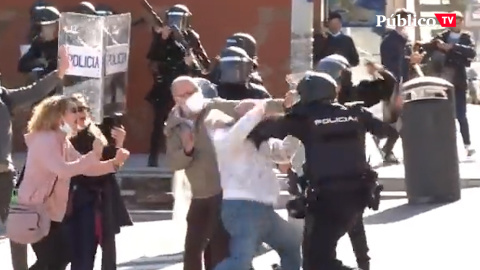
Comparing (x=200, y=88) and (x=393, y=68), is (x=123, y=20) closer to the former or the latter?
(x=393, y=68)

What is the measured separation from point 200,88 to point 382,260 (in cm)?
256

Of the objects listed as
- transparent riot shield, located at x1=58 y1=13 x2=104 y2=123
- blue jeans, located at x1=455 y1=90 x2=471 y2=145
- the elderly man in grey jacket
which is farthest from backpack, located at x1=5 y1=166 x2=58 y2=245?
blue jeans, located at x1=455 y1=90 x2=471 y2=145

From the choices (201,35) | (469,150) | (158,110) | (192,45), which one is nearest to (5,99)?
(192,45)

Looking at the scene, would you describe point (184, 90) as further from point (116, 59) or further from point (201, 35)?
point (201, 35)

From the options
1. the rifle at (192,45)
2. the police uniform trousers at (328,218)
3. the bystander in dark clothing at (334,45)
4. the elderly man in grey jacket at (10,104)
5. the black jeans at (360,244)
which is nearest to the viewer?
the police uniform trousers at (328,218)

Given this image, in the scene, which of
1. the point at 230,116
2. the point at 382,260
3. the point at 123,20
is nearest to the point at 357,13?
the point at 123,20

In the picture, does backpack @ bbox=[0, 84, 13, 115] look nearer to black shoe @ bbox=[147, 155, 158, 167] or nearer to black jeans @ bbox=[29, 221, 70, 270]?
black jeans @ bbox=[29, 221, 70, 270]

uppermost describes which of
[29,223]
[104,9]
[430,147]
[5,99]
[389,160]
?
[104,9]

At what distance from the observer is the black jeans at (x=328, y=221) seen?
7.21m

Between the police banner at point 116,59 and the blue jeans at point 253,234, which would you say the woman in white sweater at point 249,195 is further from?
the police banner at point 116,59

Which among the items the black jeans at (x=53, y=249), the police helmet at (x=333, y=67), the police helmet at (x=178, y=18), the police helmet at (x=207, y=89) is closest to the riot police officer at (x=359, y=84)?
the police helmet at (x=333, y=67)

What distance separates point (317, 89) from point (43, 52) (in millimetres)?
5809

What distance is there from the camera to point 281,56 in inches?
588

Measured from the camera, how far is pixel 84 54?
11.6 metres
